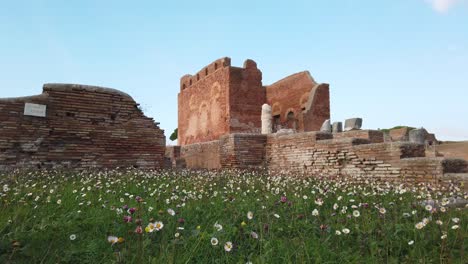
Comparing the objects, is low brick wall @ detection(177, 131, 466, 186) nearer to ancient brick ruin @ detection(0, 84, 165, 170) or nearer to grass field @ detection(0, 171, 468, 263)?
ancient brick ruin @ detection(0, 84, 165, 170)

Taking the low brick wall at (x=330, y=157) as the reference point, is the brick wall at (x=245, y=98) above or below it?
above

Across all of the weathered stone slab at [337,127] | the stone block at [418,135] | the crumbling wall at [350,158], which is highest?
the weathered stone slab at [337,127]

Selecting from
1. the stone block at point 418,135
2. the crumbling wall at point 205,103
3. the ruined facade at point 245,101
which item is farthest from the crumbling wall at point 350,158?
the crumbling wall at point 205,103

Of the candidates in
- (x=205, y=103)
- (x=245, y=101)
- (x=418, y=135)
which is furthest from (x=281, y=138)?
(x=205, y=103)

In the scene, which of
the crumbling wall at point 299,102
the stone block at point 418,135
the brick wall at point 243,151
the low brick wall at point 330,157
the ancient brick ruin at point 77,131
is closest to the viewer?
the low brick wall at point 330,157

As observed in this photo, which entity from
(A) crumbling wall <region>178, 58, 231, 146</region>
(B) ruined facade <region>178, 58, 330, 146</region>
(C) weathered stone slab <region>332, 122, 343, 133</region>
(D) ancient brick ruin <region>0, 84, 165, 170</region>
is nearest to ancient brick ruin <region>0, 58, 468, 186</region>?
(D) ancient brick ruin <region>0, 84, 165, 170</region>

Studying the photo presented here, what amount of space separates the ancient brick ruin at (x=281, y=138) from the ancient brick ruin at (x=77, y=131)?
96.1 inches

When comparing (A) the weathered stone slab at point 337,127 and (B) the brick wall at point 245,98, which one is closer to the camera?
(A) the weathered stone slab at point 337,127

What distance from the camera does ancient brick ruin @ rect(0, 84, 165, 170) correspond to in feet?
27.8

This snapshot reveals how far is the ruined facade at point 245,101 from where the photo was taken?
21.0 m

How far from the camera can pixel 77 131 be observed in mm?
9211

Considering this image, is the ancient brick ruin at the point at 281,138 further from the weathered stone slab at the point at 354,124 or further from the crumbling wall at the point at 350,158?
the weathered stone slab at the point at 354,124

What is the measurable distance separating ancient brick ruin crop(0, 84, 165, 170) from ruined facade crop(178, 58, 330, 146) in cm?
1108

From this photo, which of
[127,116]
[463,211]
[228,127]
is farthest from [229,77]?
[463,211]
